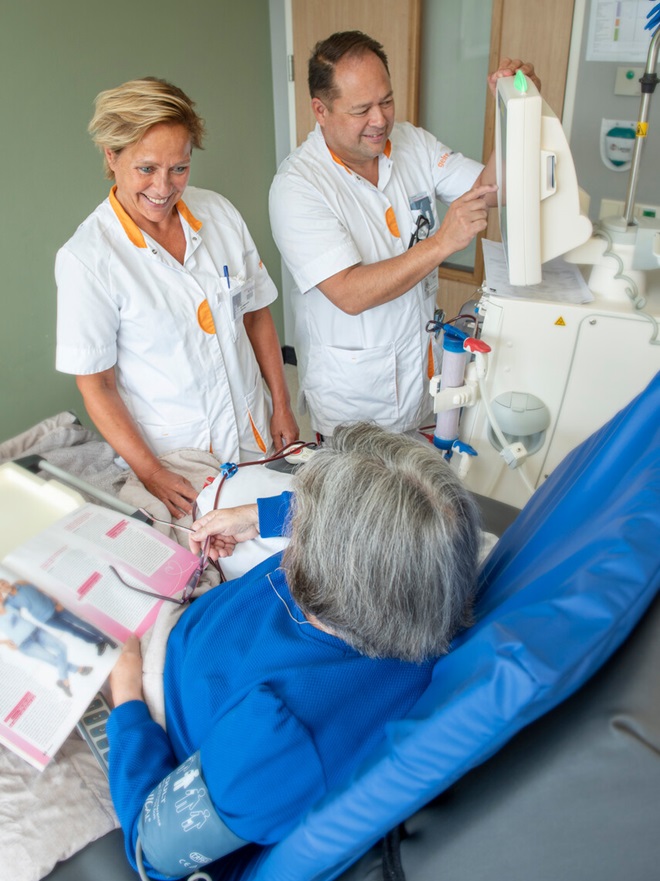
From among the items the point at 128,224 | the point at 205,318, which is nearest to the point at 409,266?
the point at 205,318

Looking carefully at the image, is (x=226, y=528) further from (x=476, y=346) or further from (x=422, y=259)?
(x=422, y=259)

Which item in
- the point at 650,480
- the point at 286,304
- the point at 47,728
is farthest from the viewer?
the point at 286,304

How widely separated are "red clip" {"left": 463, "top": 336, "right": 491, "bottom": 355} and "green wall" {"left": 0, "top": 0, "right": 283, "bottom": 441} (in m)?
1.69

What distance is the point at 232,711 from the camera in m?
0.85

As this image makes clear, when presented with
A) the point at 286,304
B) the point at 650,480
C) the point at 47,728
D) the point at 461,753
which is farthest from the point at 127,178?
the point at 286,304

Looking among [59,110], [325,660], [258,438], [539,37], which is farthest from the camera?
[539,37]

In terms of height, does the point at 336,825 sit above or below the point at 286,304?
above

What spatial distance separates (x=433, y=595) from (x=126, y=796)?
19.6 inches

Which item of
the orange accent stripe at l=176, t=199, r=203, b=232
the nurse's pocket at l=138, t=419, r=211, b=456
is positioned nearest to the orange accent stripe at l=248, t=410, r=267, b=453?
the nurse's pocket at l=138, t=419, r=211, b=456

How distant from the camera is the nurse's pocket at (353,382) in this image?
75.1 inches

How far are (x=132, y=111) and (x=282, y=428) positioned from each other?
84 cm

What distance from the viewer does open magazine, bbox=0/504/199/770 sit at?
99 cm

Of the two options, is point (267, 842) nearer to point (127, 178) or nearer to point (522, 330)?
point (522, 330)

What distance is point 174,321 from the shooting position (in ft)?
5.02
